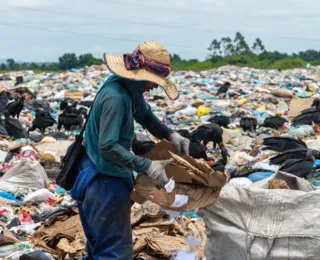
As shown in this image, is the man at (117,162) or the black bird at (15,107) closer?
the man at (117,162)

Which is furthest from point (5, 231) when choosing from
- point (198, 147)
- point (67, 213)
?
point (198, 147)

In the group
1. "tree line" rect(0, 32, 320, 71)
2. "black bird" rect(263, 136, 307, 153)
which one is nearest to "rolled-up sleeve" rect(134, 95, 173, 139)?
"black bird" rect(263, 136, 307, 153)

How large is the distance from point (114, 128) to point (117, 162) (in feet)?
0.55

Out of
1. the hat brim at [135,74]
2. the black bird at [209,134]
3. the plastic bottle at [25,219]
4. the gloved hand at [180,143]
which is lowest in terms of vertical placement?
the plastic bottle at [25,219]

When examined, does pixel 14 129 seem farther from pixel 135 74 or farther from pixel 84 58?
pixel 84 58

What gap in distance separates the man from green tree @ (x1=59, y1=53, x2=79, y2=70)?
110ft

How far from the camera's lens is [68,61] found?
119 feet

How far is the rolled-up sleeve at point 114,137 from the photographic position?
2.57 m

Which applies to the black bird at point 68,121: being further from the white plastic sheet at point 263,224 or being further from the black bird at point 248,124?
the white plastic sheet at point 263,224

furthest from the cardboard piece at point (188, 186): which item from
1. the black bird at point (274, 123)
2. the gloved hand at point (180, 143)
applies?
the black bird at point (274, 123)

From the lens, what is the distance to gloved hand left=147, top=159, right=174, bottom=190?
2646mm

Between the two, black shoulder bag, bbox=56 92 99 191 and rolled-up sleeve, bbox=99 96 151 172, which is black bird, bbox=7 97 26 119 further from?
rolled-up sleeve, bbox=99 96 151 172

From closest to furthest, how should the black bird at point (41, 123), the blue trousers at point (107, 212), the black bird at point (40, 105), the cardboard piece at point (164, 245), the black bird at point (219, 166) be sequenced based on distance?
the blue trousers at point (107, 212)
the cardboard piece at point (164, 245)
the black bird at point (219, 166)
the black bird at point (41, 123)
the black bird at point (40, 105)

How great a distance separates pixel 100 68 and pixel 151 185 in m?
20.3
